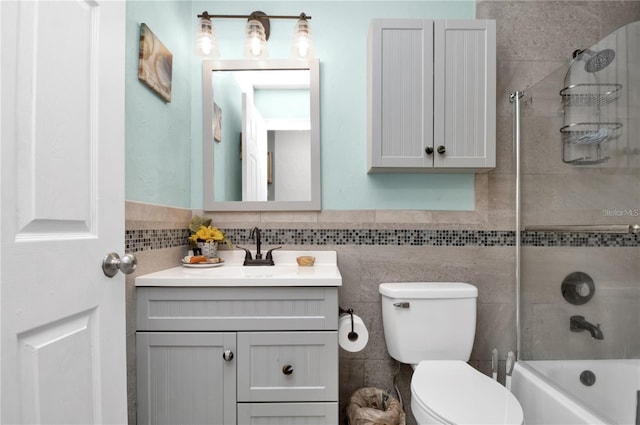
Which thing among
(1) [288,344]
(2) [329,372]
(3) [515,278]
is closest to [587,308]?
(3) [515,278]

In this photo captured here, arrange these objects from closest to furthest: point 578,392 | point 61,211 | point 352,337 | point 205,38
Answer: point 61,211
point 578,392
point 352,337
point 205,38

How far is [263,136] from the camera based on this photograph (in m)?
1.85

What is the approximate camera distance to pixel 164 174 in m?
1.60

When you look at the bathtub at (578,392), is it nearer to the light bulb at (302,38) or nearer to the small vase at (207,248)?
the small vase at (207,248)

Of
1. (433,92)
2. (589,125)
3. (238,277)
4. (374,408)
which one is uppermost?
(433,92)

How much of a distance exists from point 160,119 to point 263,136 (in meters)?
0.50

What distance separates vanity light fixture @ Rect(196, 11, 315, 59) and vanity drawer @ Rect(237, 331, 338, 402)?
1.37 metres

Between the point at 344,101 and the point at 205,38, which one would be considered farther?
the point at 344,101

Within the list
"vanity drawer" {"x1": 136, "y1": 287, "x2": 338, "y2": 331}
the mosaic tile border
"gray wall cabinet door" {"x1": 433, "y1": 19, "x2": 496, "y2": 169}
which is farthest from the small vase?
"gray wall cabinet door" {"x1": 433, "y1": 19, "x2": 496, "y2": 169}

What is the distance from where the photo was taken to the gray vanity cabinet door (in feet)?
4.33

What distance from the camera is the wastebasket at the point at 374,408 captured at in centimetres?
147

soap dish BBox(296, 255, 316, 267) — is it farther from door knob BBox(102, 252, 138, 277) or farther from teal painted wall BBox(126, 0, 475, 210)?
door knob BBox(102, 252, 138, 277)

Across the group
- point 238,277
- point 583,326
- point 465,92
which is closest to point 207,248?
point 238,277

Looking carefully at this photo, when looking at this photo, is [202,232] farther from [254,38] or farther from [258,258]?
[254,38]
